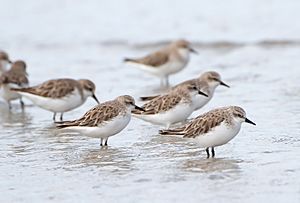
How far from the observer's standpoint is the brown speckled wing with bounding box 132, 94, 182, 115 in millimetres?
10305

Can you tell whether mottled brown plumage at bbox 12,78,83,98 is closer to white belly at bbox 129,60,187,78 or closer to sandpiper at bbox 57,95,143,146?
sandpiper at bbox 57,95,143,146

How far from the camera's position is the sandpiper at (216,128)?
8.35 m

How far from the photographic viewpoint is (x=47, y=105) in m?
11.4

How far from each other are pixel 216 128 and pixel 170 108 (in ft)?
6.49

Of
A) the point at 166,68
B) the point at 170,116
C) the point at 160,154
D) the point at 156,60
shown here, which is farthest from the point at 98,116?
the point at 156,60

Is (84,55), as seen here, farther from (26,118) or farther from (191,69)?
(26,118)

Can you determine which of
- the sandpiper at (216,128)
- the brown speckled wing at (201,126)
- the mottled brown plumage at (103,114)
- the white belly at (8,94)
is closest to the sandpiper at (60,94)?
the white belly at (8,94)

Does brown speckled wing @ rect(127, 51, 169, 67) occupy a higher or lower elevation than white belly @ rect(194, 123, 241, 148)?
higher

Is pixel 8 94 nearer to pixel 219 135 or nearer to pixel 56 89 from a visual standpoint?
pixel 56 89

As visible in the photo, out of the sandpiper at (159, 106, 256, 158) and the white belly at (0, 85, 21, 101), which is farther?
the white belly at (0, 85, 21, 101)

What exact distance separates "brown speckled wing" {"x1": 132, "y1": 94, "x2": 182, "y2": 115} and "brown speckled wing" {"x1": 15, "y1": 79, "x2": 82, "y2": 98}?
144 centimetres

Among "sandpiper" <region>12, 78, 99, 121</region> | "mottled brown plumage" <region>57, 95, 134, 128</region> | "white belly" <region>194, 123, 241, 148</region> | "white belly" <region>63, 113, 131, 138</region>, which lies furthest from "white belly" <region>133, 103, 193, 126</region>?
"white belly" <region>194, 123, 241, 148</region>

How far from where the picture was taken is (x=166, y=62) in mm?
14891

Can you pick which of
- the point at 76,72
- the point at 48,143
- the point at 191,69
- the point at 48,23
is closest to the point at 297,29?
the point at 191,69
